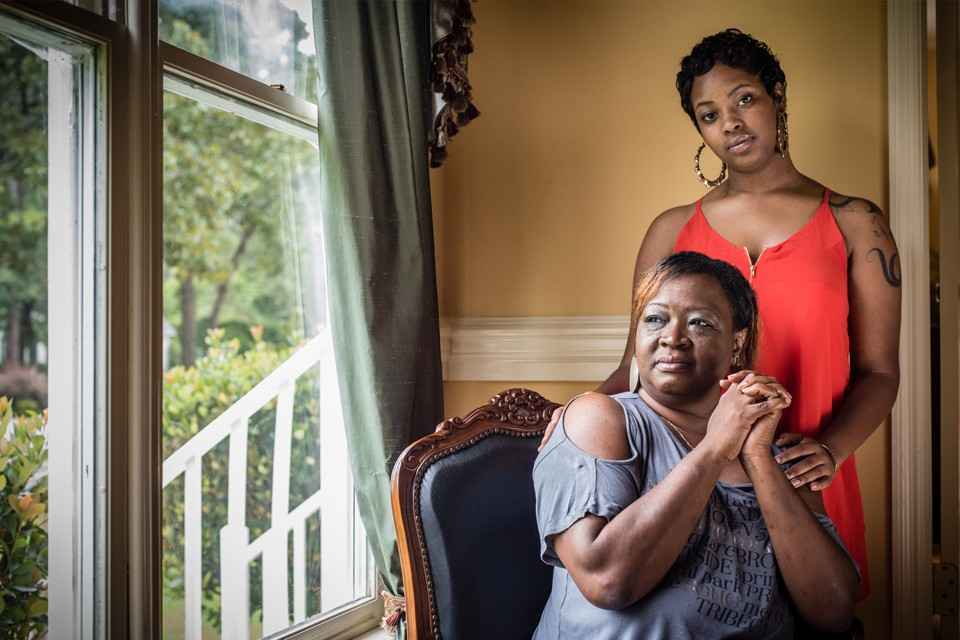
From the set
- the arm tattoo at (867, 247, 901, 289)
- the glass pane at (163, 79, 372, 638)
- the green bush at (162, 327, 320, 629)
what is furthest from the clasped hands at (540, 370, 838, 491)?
the green bush at (162, 327, 320, 629)

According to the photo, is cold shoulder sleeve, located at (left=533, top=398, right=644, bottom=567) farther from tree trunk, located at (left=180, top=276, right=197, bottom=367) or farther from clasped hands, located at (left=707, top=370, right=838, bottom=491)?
tree trunk, located at (left=180, top=276, right=197, bottom=367)

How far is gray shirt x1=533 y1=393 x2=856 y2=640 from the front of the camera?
3.99 ft

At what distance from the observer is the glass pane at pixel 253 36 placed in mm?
1793

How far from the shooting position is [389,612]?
201 cm

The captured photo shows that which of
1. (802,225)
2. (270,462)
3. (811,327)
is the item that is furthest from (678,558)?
(270,462)

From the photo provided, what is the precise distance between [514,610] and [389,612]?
0.58 m

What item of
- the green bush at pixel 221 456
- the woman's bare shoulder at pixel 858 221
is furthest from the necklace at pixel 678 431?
the green bush at pixel 221 456

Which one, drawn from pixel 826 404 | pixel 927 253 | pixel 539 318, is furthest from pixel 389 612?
pixel 927 253

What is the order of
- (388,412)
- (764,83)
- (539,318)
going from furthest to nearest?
1. (539,318)
2. (388,412)
3. (764,83)

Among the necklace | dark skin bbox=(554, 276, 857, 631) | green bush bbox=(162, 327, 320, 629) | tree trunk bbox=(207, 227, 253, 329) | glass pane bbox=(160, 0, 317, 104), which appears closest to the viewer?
dark skin bbox=(554, 276, 857, 631)

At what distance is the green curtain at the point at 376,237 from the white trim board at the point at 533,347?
379 mm

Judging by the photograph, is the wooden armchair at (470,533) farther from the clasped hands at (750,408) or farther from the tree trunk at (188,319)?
the tree trunk at (188,319)

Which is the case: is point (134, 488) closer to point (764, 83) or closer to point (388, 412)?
point (388, 412)

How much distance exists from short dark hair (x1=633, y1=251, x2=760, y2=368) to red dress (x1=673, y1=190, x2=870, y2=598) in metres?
0.29
